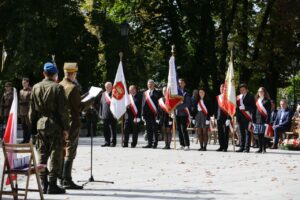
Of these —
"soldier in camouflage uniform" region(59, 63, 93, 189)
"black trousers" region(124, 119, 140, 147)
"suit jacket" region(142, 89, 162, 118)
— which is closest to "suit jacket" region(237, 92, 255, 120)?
"suit jacket" region(142, 89, 162, 118)

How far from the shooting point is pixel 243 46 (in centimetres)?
4728

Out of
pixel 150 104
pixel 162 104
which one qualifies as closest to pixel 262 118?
pixel 162 104

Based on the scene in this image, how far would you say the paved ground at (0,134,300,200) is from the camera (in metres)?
11.6

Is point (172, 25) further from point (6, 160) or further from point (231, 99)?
point (6, 160)

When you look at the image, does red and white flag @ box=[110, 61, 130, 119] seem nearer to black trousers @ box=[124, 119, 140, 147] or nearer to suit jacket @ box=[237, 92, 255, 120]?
black trousers @ box=[124, 119, 140, 147]

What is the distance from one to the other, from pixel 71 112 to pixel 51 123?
0.95 metres

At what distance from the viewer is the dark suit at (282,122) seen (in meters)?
25.4

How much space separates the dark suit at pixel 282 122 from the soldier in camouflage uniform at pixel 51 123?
1496cm

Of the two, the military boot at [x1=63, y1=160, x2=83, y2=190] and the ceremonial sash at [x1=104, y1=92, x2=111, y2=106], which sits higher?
the ceremonial sash at [x1=104, y1=92, x2=111, y2=106]

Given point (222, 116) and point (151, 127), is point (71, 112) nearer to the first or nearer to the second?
point (222, 116)

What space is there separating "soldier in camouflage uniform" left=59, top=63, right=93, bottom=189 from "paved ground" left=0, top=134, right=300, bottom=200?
39 cm

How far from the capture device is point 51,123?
11.4m

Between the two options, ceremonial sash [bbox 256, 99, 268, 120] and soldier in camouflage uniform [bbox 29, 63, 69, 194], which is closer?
soldier in camouflage uniform [bbox 29, 63, 69, 194]

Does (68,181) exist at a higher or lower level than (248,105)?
lower
